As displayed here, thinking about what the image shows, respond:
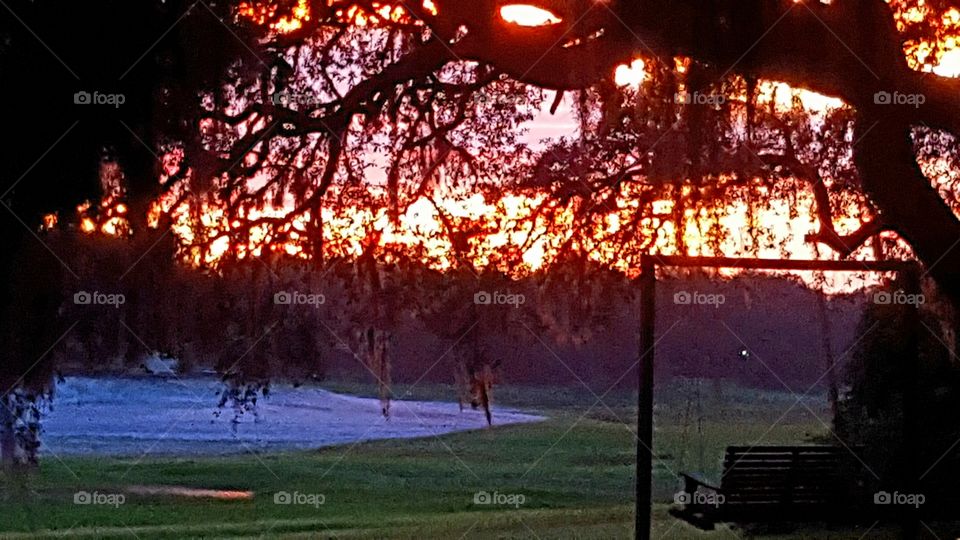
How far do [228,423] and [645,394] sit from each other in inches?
755

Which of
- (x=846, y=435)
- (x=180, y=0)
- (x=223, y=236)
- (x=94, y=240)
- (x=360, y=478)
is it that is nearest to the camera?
(x=180, y=0)

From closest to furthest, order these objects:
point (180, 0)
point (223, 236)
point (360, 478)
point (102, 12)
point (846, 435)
Answer: point (102, 12), point (180, 0), point (223, 236), point (846, 435), point (360, 478)

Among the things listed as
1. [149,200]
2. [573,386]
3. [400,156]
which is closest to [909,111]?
[400,156]

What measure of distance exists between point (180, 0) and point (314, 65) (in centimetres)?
163

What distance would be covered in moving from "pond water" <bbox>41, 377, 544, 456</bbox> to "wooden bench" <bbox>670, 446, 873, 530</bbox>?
57.8 feet

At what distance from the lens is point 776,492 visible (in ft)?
23.7

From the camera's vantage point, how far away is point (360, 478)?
24.4m

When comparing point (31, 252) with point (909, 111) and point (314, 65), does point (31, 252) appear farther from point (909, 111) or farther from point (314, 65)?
point (909, 111)

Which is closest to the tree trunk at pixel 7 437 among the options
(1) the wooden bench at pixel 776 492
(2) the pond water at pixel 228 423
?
(1) the wooden bench at pixel 776 492

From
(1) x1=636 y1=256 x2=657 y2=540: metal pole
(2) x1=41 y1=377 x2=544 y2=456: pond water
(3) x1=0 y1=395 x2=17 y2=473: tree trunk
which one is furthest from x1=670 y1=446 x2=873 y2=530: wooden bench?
(2) x1=41 y1=377 x2=544 y2=456: pond water

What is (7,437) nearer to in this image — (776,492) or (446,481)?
(776,492)

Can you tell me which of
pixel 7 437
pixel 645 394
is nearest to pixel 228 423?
pixel 7 437

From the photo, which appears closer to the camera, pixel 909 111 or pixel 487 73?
pixel 909 111

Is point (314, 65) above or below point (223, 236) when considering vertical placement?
above
